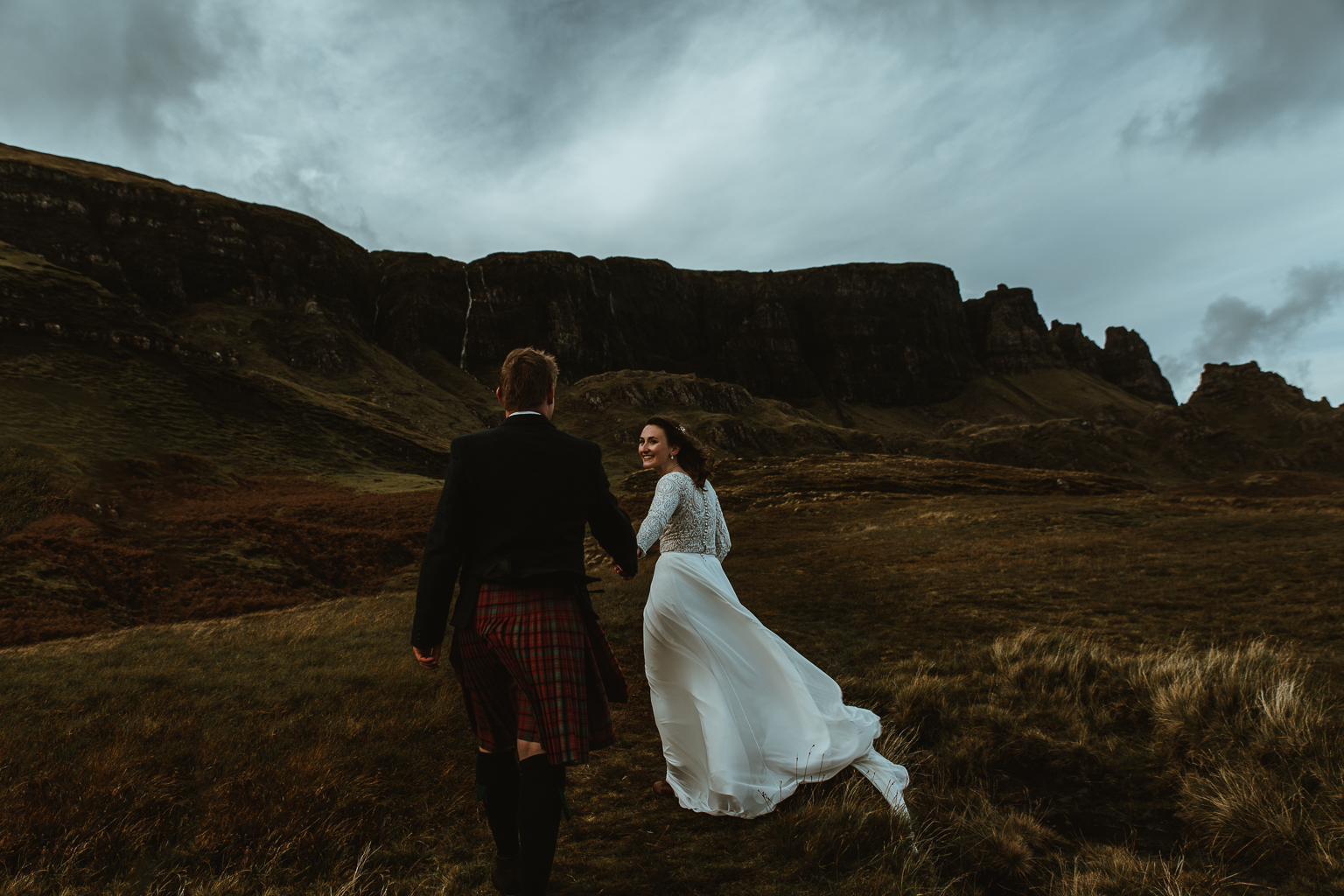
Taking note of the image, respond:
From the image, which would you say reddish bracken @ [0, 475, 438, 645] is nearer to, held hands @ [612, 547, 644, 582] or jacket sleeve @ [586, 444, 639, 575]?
held hands @ [612, 547, 644, 582]

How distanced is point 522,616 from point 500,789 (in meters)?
1.12

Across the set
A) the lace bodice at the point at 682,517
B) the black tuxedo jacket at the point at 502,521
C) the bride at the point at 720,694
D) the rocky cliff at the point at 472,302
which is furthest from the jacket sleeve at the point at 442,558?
the rocky cliff at the point at 472,302

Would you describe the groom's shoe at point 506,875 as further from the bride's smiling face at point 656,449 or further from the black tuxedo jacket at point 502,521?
the bride's smiling face at point 656,449

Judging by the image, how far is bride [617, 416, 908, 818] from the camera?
468cm

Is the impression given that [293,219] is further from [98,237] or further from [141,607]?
[141,607]

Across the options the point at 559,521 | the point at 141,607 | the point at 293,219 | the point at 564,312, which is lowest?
the point at 141,607

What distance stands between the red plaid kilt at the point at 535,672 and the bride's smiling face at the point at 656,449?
215 cm

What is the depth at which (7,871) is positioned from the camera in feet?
11.4

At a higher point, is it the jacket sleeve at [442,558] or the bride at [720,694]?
the jacket sleeve at [442,558]

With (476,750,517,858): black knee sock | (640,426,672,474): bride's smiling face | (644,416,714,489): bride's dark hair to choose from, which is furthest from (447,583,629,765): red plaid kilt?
(644,416,714,489): bride's dark hair

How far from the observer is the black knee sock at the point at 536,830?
9.89 ft

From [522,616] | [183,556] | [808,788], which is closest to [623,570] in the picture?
[522,616]

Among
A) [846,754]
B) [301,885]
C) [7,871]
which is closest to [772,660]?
[846,754]

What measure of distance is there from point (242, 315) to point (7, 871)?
13653 cm
